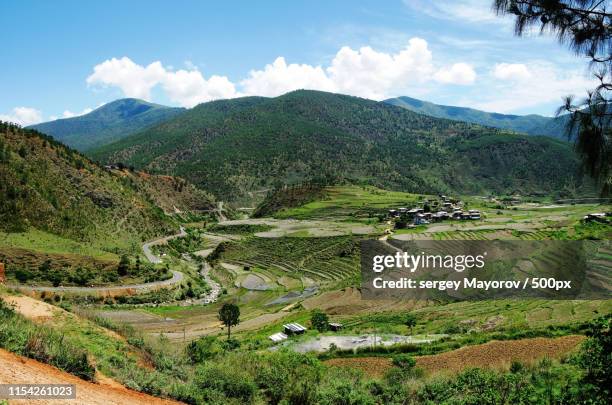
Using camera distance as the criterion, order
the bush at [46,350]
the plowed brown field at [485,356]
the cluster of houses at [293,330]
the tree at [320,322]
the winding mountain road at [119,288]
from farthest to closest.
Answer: the winding mountain road at [119,288], the tree at [320,322], the cluster of houses at [293,330], the plowed brown field at [485,356], the bush at [46,350]

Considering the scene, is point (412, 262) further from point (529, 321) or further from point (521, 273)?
point (529, 321)

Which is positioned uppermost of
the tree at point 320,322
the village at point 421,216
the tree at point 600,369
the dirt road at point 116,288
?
the tree at point 600,369

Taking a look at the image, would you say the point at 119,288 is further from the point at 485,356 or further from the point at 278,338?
the point at 485,356

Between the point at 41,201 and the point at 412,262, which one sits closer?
the point at 412,262

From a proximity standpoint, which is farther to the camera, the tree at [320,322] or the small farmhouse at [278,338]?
the tree at [320,322]

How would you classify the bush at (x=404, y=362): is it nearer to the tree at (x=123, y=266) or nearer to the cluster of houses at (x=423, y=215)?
the tree at (x=123, y=266)

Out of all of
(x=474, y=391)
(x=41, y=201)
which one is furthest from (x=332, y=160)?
(x=474, y=391)

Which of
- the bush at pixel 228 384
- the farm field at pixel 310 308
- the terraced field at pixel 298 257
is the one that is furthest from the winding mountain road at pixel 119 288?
the bush at pixel 228 384

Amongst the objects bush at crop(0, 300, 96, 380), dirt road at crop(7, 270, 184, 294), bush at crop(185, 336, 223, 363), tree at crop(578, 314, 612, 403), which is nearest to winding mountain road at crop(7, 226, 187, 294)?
dirt road at crop(7, 270, 184, 294)
